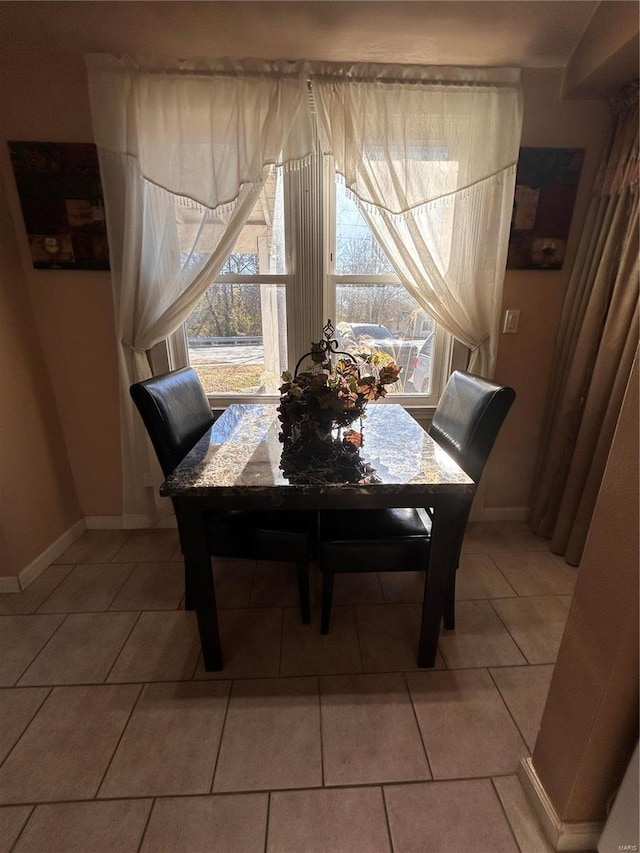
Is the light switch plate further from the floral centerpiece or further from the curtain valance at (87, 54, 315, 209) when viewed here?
the curtain valance at (87, 54, 315, 209)

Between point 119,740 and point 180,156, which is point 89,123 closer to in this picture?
point 180,156

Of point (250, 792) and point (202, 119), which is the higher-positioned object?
point (202, 119)

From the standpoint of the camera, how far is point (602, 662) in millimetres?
788

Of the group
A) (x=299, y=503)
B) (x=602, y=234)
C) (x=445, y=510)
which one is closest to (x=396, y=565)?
(x=445, y=510)

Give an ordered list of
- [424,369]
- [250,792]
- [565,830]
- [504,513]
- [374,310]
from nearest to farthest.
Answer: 1. [565,830]
2. [250,792]
3. [374,310]
4. [424,369]
5. [504,513]

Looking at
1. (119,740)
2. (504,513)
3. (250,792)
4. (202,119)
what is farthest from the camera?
(504,513)

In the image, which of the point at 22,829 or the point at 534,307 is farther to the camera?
the point at 534,307

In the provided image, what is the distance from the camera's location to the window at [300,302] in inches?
73.5

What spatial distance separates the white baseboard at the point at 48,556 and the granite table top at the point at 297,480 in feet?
4.02

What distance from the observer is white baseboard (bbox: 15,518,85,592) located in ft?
5.84

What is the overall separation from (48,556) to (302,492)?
65.5 inches

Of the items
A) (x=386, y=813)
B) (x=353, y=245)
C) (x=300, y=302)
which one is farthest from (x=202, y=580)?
(x=353, y=245)

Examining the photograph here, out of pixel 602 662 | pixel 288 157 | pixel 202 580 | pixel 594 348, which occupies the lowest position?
pixel 202 580

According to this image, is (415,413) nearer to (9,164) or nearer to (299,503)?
(299,503)
